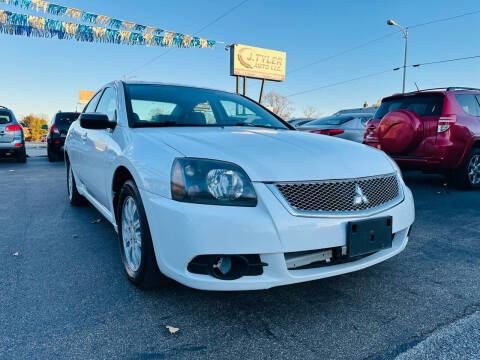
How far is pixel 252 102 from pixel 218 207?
219 cm

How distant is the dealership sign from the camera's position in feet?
94.5

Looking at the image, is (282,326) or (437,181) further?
(437,181)

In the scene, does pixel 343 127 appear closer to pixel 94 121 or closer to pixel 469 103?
pixel 469 103

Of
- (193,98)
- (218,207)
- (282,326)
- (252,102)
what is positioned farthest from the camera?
(252,102)

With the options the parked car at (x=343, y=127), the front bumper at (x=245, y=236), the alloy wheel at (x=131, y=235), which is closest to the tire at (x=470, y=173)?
the parked car at (x=343, y=127)

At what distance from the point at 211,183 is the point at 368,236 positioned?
898 millimetres

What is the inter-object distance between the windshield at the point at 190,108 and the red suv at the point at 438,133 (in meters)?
2.83

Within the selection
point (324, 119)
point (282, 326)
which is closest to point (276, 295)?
point (282, 326)

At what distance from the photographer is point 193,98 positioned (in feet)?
10.6

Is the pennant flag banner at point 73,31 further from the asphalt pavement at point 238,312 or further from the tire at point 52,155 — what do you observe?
the asphalt pavement at point 238,312

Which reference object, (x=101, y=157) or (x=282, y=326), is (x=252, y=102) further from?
(x=282, y=326)

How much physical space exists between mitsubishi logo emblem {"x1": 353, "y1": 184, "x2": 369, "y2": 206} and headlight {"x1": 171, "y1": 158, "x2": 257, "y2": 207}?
1.94 ft

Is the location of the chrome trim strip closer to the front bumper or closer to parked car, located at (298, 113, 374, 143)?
the front bumper

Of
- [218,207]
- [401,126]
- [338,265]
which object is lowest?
[338,265]
